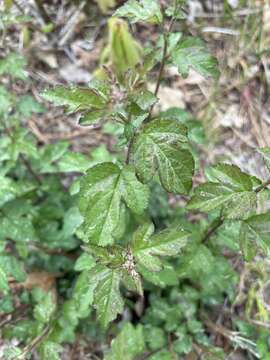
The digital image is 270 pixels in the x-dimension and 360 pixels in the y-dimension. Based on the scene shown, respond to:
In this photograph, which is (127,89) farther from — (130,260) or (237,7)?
(237,7)

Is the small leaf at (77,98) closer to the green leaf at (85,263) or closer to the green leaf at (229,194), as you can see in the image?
the green leaf at (229,194)

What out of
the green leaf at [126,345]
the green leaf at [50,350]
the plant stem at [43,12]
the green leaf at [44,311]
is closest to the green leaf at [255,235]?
the green leaf at [126,345]

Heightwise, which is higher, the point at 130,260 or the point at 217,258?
the point at 130,260

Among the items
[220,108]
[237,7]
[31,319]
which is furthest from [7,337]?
[237,7]

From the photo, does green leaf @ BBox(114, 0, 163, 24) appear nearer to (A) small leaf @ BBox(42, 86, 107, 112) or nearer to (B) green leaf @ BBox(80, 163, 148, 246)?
(A) small leaf @ BBox(42, 86, 107, 112)

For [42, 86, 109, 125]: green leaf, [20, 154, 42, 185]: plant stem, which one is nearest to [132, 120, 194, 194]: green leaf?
[42, 86, 109, 125]: green leaf
